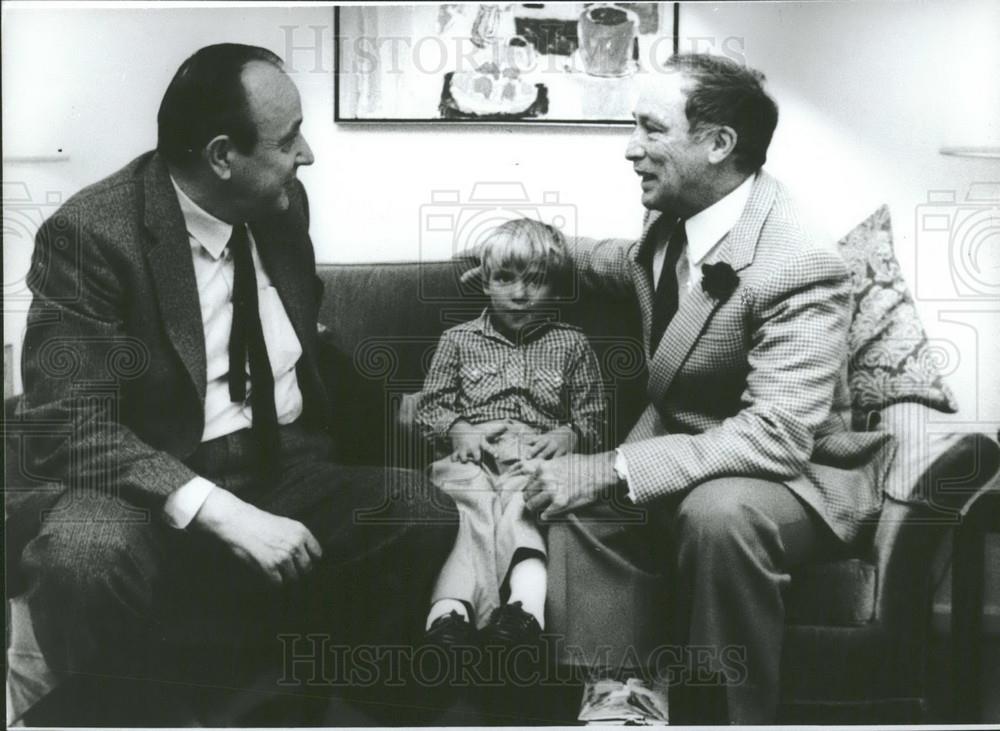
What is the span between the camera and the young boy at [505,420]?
2475 millimetres

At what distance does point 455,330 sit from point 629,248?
0.46 metres

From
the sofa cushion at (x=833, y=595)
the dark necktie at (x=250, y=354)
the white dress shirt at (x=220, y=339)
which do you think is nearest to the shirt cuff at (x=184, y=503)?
the white dress shirt at (x=220, y=339)

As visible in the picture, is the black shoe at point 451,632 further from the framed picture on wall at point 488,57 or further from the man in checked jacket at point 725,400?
the framed picture on wall at point 488,57

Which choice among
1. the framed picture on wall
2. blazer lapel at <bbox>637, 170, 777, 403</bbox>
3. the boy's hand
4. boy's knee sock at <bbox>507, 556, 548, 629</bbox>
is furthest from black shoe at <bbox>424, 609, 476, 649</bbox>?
the framed picture on wall

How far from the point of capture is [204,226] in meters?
2.53

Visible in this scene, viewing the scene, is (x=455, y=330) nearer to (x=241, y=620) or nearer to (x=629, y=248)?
(x=629, y=248)

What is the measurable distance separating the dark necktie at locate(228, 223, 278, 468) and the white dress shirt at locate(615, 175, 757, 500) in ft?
2.73

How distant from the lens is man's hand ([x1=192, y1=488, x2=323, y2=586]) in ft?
8.19

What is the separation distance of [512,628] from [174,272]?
3.74 feet

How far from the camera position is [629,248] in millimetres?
2553

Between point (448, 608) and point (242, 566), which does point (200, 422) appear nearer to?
point (242, 566)

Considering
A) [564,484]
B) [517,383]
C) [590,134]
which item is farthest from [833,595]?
[590,134]

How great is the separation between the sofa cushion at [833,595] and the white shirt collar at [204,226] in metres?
1.54

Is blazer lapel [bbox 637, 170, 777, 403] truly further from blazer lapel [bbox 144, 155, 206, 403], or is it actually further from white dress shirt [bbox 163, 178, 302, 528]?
blazer lapel [bbox 144, 155, 206, 403]
